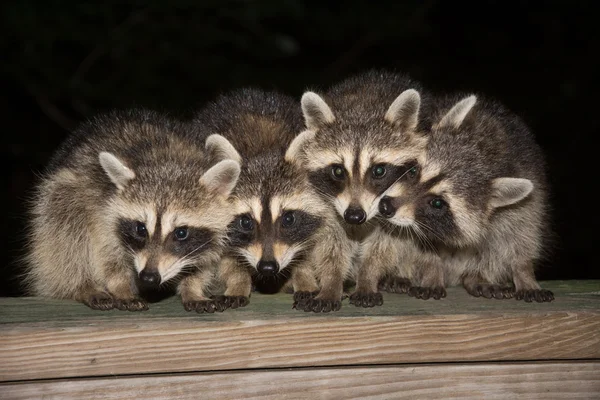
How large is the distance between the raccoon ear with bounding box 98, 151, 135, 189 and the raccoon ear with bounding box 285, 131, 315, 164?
0.70 m

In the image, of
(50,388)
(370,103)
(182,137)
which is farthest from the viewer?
(370,103)

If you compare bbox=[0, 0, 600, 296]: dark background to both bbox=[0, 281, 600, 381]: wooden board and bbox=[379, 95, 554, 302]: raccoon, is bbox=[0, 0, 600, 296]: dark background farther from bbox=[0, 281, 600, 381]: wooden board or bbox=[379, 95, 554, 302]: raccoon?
bbox=[0, 281, 600, 381]: wooden board

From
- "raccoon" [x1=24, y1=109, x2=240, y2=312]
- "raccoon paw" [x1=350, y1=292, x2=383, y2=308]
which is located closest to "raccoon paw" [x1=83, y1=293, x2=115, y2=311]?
"raccoon" [x1=24, y1=109, x2=240, y2=312]

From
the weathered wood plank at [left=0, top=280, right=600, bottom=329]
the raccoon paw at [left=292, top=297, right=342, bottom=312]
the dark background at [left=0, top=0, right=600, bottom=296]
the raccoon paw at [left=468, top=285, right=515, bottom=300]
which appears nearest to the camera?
the weathered wood plank at [left=0, top=280, right=600, bottom=329]

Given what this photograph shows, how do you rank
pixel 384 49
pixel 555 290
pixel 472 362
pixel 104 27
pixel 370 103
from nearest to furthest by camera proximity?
1. pixel 472 362
2. pixel 555 290
3. pixel 370 103
4. pixel 104 27
5. pixel 384 49

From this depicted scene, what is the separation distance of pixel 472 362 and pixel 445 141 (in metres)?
1.17

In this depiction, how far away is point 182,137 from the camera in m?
3.65

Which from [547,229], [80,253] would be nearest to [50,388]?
[80,253]

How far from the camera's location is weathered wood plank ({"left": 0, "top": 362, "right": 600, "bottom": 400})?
2.50 metres

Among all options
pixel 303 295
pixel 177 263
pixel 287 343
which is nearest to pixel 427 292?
pixel 303 295

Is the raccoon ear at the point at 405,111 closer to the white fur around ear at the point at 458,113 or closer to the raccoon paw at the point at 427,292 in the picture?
the white fur around ear at the point at 458,113

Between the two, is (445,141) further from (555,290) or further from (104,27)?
(104,27)

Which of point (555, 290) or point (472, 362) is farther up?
point (555, 290)

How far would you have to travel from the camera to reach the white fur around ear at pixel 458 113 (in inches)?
138
